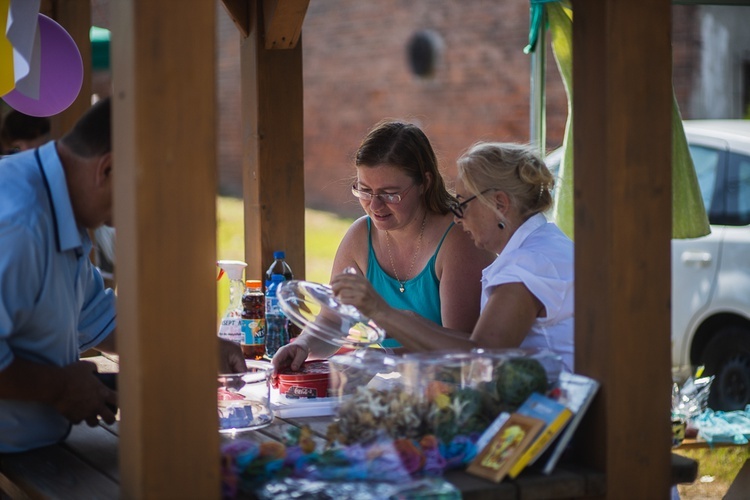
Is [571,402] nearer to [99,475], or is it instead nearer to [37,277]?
[99,475]

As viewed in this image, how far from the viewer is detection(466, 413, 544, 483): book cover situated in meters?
1.91

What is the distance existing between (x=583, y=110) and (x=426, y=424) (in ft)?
2.53

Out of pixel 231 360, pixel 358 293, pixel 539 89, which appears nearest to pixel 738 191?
pixel 539 89

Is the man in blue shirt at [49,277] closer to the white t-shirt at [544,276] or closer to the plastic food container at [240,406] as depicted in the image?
the plastic food container at [240,406]

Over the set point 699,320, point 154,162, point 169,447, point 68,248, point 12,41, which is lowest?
point 699,320

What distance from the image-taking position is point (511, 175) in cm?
269

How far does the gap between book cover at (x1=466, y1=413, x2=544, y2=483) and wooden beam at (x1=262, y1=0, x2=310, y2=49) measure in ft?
6.75

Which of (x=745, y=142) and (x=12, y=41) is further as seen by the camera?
(x=745, y=142)

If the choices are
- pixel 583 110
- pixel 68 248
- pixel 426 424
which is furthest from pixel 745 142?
pixel 68 248

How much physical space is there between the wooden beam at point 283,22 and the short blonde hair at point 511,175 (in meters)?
1.15

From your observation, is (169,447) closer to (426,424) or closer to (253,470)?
(253,470)

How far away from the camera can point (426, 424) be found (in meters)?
2.00

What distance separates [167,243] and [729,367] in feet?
14.5

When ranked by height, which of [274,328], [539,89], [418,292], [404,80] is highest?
[404,80]
